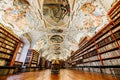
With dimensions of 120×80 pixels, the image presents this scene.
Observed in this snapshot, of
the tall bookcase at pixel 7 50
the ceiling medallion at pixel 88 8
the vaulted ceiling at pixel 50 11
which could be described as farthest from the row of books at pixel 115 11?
the tall bookcase at pixel 7 50

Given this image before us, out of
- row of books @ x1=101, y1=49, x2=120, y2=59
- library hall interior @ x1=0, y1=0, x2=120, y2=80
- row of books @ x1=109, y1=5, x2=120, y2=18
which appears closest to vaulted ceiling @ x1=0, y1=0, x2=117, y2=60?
library hall interior @ x1=0, y1=0, x2=120, y2=80

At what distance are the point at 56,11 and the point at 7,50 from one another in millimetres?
4327

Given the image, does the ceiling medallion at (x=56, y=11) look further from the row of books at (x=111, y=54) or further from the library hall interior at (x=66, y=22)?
the row of books at (x=111, y=54)

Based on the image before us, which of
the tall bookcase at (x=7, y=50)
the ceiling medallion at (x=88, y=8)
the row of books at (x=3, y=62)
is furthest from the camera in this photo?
the ceiling medallion at (x=88, y=8)

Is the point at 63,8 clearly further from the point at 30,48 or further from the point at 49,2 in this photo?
the point at 30,48

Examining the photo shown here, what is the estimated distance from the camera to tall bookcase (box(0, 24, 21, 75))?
146 inches

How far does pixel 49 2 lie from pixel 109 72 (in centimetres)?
534

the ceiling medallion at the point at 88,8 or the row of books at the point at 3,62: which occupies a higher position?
the ceiling medallion at the point at 88,8

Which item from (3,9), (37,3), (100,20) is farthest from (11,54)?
(100,20)

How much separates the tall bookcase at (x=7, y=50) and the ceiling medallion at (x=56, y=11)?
2.98 m

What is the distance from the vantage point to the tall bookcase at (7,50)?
12.2 ft

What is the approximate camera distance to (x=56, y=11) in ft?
17.9

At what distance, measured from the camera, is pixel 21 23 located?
533cm

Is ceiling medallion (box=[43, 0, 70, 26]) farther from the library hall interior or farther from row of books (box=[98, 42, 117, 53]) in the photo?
row of books (box=[98, 42, 117, 53])
